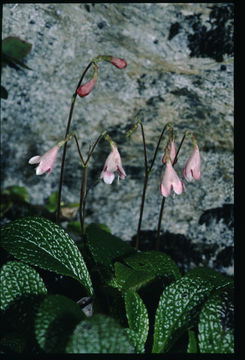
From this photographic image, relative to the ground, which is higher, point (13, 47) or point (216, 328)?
point (13, 47)

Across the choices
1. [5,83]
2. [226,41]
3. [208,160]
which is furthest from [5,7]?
[208,160]

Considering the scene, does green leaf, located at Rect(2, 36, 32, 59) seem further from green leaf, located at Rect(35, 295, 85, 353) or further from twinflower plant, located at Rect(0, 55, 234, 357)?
green leaf, located at Rect(35, 295, 85, 353)

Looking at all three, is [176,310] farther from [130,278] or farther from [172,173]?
[172,173]

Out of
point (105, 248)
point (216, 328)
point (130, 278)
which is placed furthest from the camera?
point (105, 248)

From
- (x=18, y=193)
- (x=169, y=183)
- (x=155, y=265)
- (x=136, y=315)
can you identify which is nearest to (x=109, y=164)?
(x=169, y=183)

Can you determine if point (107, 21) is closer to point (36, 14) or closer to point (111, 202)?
point (36, 14)

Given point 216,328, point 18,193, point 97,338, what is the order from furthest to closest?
point 18,193
point 216,328
point 97,338

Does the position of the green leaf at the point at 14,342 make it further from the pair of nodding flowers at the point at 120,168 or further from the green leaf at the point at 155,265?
the pair of nodding flowers at the point at 120,168

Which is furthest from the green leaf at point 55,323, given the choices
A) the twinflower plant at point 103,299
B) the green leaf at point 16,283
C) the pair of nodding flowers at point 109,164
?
the pair of nodding flowers at point 109,164
